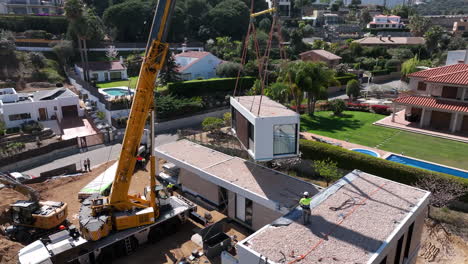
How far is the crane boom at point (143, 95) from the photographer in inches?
638

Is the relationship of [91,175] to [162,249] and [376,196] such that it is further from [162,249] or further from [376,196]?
[376,196]

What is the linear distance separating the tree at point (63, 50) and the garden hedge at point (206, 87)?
30297 mm

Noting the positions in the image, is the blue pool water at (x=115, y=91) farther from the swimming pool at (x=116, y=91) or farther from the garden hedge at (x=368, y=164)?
the garden hedge at (x=368, y=164)

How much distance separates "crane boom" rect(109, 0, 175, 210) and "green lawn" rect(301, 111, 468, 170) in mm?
25671

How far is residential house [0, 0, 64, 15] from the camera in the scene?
307 ft

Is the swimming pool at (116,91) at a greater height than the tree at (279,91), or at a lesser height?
lesser

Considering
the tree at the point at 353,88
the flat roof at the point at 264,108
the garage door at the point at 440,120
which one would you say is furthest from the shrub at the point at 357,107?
the flat roof at the point at 264,108

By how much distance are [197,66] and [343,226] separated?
50.2 m

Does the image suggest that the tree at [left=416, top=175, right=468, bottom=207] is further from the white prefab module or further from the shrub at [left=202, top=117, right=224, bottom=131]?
the shrub at [left=202, top=117, right=224, bottom=131]

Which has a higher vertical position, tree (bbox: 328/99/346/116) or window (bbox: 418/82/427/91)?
window (bbox: 418/82/427/91)

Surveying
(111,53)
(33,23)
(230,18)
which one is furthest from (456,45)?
(33,23)

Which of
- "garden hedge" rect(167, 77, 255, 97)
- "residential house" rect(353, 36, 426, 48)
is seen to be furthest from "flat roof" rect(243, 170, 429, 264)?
"residential house" rect(353, 36, 426, 48)

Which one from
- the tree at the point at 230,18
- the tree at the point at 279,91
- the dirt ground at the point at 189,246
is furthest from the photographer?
the tree at the point at 230,18

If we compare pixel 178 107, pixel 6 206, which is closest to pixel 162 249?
pixel 6 206
